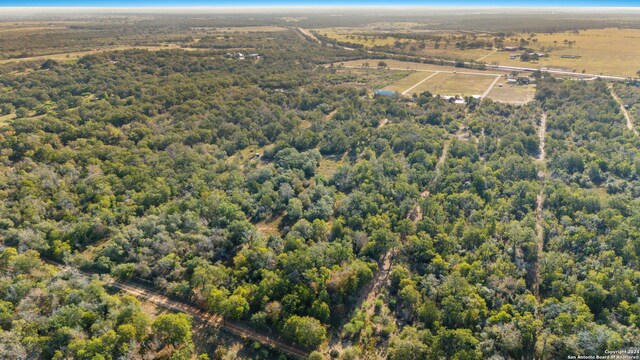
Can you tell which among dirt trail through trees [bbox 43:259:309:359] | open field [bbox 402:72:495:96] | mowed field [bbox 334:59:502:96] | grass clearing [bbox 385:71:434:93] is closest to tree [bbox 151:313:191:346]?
dirt trail through trees [bbox 43:259:309:359]

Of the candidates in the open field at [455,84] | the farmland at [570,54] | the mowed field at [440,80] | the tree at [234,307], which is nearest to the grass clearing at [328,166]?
the tree at [234,307]

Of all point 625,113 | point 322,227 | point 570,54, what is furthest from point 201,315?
point 570,54

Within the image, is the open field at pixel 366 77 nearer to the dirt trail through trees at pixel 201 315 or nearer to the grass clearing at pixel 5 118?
the grass clearing at pixel 5 118

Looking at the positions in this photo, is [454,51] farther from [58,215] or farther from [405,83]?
[58,215]

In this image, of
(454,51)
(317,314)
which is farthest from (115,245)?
(454,51)

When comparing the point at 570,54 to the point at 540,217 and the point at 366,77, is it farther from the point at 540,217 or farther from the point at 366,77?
the point at 540,217
